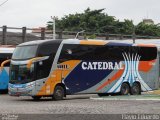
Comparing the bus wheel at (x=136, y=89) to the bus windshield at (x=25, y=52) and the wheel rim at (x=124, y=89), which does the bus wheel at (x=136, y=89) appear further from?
the bus windshield at (x=25, y=52)

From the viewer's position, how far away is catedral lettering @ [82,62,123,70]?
29753 millimetres

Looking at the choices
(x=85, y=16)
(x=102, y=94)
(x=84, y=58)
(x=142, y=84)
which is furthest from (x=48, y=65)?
(x=85, y=16)

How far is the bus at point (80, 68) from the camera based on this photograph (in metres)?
27.6

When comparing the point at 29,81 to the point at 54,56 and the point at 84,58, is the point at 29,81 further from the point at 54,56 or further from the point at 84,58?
the point at 84,58

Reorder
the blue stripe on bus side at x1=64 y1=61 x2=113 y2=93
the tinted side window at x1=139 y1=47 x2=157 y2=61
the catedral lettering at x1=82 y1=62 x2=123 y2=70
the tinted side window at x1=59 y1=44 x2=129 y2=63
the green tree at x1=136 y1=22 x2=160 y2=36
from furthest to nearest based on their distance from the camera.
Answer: the green tree at x1=136 y1=22 x2=160 y2=36
the tinted side window at x1=139 y1=47 x2=157 y2=61
the catedral lettering at x1=82 y1=62 x2=123 y2=70
the blue stripe on bus side at x1=64 y1=61 x2=113 y2=93
the tinted side window at x1=59 y1=44 x2=129 y2=63

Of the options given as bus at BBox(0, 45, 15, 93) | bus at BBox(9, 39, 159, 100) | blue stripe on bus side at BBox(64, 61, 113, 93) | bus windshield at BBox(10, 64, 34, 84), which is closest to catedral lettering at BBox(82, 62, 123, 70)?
bus at BBox(9, 39, 159, 100)

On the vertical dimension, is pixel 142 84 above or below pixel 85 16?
below

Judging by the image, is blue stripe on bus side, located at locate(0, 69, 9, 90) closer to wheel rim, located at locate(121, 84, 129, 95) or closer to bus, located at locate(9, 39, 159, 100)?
bus, located at locate(9, 39, 159, 100)

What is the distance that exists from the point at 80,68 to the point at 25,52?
10.6ft

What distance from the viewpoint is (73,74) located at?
95.6 feet

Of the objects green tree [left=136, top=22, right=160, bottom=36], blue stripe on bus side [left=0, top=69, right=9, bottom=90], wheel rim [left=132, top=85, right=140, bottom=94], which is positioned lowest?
wheel rim [left=132, top=85, right=140, bottom=94]

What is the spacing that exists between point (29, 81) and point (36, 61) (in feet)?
3.55

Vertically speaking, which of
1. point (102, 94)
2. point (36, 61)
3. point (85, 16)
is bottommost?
point (102, 94)

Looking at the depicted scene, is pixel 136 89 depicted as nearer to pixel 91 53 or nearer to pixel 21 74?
pixel 91 53
